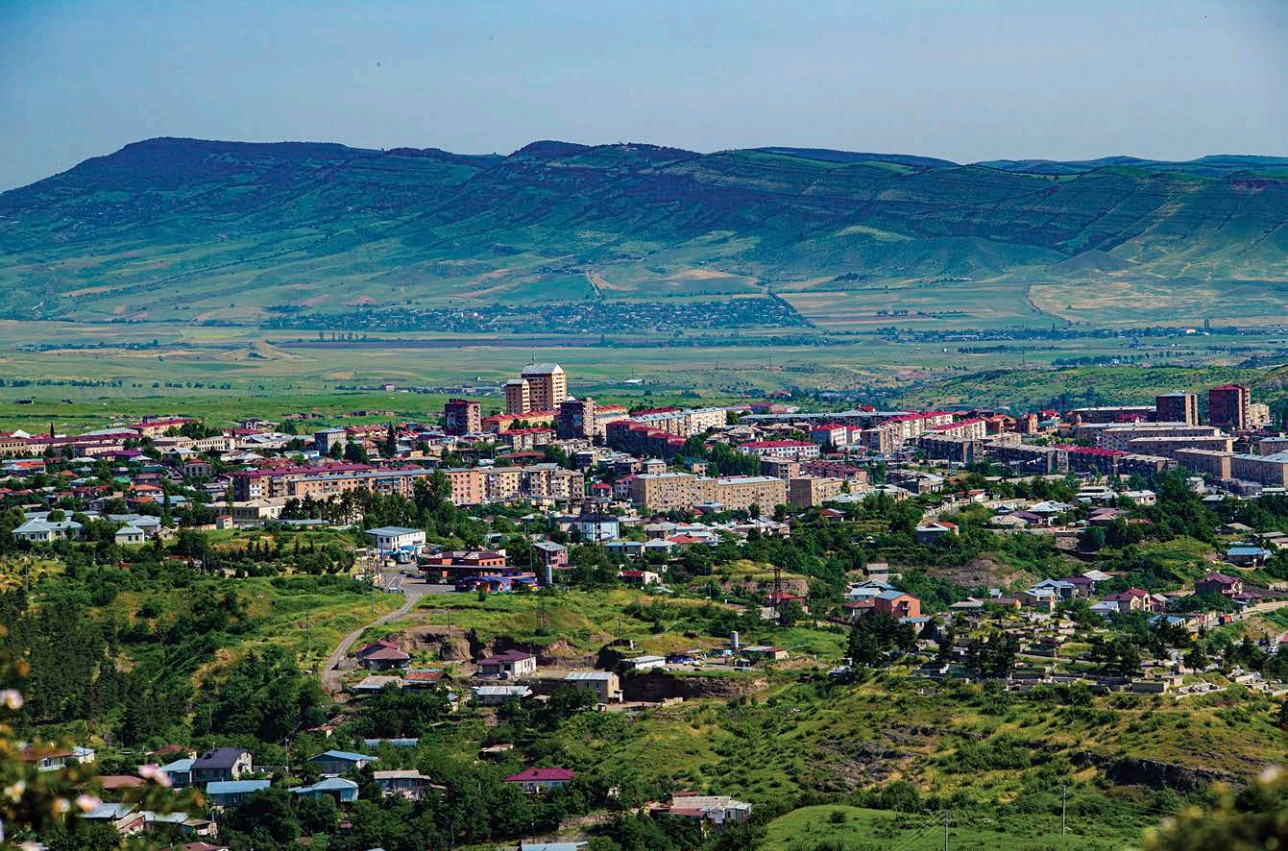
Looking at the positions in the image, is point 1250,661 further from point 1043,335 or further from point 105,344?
point 105,344

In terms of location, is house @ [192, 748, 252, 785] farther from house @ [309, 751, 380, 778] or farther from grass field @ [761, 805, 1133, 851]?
grass field @ [761, 805, 1133, 851]

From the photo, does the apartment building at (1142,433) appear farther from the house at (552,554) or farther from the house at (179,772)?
the house at (179,772)

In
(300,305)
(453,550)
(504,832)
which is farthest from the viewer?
(300,305)

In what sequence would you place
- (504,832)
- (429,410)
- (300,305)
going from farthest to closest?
(300,305) < (429,410) < (504,832)

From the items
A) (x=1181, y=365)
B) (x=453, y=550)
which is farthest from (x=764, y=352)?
(x=453, y=550)

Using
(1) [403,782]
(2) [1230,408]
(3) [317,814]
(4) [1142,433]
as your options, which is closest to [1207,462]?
(4) [1142,433]

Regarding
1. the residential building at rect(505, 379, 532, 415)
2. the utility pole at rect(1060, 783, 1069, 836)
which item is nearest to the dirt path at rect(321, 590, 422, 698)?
the utility pole at rect(1060, 783, 1069, 836)

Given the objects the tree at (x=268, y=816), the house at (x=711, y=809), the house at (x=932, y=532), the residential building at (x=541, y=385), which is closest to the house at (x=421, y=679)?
the tree at (x=268, y=816)
